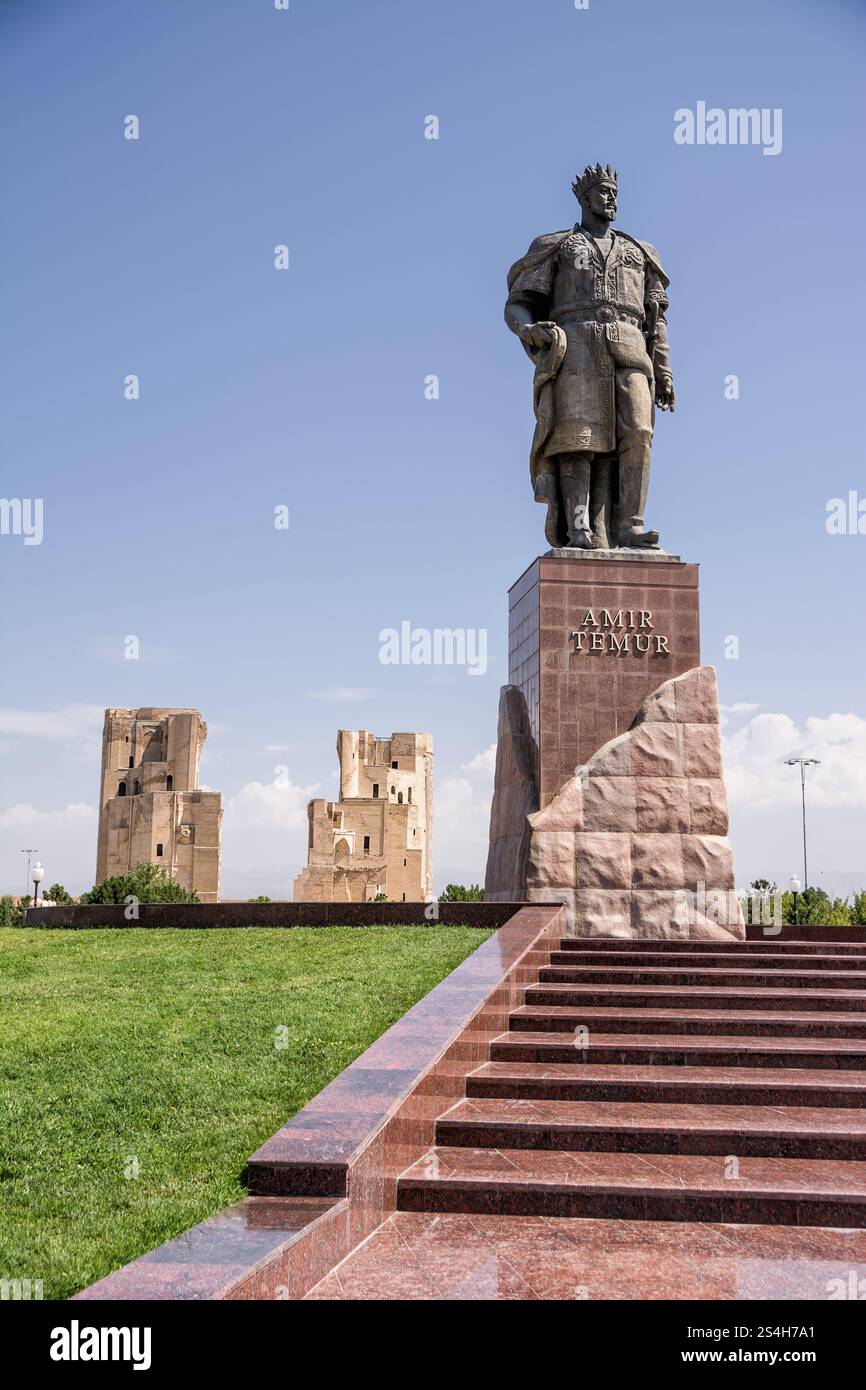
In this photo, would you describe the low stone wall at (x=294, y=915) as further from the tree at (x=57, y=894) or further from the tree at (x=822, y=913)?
the tree at (x=57, y=894)

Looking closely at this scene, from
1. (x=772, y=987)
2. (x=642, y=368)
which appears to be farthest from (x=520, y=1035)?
(x=642, y=368)

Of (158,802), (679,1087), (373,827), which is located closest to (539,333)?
(679,1087)

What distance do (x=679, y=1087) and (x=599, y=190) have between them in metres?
8.87

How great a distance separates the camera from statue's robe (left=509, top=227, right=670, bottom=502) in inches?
462

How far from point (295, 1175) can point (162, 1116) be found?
100 centimetres

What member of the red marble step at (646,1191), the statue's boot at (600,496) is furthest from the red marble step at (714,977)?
the statue's boot at (600,496)

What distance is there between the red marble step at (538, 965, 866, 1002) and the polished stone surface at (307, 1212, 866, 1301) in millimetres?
3258

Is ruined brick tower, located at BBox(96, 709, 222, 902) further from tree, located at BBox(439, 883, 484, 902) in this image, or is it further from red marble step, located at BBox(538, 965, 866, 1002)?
red marble step, located at BBox(538, 965, 866, 1002)

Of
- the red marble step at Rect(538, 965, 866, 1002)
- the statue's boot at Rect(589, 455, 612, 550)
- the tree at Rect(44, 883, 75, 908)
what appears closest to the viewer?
the red marble step at Rect(538, 965, 866, 1002)

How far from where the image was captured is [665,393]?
12.2 metres

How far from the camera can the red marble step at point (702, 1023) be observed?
23.6 feet

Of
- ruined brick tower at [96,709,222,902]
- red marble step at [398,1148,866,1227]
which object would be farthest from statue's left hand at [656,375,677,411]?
ruined brick tower at [96,709,222,902]
